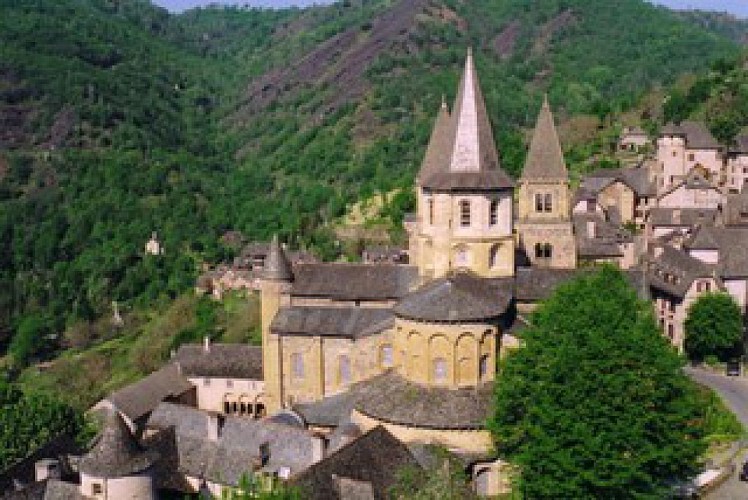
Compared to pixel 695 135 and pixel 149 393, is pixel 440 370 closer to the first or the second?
pixel 149 393

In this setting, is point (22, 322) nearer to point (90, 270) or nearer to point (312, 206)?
point (90, 270)

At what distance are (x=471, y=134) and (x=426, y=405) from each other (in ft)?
46.6

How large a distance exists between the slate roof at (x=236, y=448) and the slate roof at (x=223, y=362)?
36.5ft

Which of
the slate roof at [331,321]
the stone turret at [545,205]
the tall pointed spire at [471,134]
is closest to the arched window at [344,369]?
the slate roof at [331,321]

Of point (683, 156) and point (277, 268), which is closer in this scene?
point (277, 268)

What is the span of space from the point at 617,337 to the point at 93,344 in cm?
8759

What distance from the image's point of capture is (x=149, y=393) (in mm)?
60688

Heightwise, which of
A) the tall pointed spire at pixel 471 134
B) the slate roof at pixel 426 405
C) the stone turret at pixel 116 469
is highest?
the tall pointed spire at pixel 471 134

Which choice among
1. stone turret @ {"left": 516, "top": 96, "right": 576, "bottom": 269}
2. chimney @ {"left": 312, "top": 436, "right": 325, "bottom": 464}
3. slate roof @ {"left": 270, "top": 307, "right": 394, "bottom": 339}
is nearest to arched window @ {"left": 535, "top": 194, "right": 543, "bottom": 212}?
stone turret @ {"left": 516, "top": 96, "right": 576, "bottom": 269}

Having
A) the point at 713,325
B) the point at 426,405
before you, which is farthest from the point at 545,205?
the point at 426,405

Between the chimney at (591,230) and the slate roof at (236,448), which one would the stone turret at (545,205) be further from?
the slate roof at (236,448)

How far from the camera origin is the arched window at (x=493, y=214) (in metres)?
47.6

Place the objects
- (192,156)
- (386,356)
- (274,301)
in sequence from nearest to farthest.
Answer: (386,356) → (274,301) → (192,156)

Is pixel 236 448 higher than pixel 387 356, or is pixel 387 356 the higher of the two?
pixel 387 356
